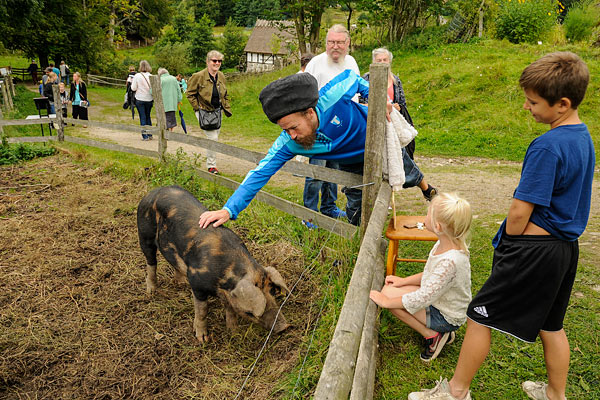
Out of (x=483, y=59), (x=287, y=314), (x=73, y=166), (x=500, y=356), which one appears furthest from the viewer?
(x=483, y=59)

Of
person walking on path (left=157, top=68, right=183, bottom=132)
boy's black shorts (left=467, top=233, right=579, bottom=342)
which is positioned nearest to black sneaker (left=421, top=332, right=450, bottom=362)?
boy's black shorts (left=467, top=233, right=579, bottom=342)

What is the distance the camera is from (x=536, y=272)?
7.89 ft

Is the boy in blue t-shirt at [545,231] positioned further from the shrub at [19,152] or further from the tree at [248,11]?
the tree at [248,11]

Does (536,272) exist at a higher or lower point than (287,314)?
higher

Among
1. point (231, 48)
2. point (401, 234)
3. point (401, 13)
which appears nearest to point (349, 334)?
point (401, 234)

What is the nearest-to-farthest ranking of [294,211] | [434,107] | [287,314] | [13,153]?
[287,314]
[294,211]
[13,153]
[434,107]

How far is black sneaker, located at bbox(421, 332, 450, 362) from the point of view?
3.27 m

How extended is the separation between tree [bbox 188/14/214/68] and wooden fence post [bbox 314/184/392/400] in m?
51.9

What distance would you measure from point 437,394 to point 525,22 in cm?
1551

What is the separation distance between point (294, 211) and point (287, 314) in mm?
1451

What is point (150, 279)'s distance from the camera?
438 centimetres

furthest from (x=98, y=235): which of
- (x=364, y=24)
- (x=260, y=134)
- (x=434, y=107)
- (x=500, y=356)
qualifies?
(x=364, y=24)

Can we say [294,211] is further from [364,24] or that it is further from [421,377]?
[364,24]

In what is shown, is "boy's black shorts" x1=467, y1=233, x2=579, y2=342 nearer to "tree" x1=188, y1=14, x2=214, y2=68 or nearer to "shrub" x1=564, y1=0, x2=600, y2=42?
"shrub" x1=564, y1=0, x2=600, y2=42
